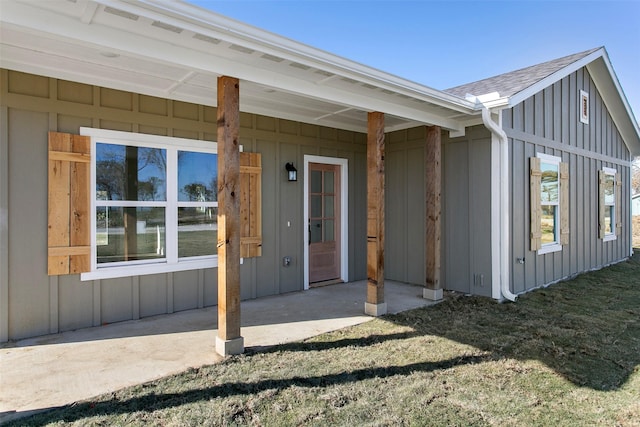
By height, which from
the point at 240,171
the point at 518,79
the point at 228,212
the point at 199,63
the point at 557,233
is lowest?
the point at 557,233

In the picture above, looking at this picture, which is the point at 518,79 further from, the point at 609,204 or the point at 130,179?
the point at 130,179

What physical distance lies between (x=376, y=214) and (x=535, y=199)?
307cm

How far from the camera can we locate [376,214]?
4.44 m

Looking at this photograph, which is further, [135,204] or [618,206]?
[618,206]

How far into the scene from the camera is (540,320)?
4445mm

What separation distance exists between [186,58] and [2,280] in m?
2.72

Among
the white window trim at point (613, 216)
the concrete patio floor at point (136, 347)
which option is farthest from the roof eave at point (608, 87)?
the concrete patio floor at point (136, 347)

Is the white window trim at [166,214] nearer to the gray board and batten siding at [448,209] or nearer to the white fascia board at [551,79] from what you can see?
the gray board and batten siding at [448,209]

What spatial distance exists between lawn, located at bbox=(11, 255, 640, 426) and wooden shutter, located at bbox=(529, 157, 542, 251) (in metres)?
1.77

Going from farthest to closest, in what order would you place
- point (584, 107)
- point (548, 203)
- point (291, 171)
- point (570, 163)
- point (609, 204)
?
point (609, 204) → point (584, 107) → point (570, 163) → point (548, 203) → point (291, 171)

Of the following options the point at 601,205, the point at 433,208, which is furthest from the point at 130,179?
the point at 601,205

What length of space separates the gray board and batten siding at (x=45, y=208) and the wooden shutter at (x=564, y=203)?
474 centimetres

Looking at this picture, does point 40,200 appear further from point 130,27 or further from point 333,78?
point 333,78

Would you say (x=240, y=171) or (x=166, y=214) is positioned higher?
(x=240, y=171)
